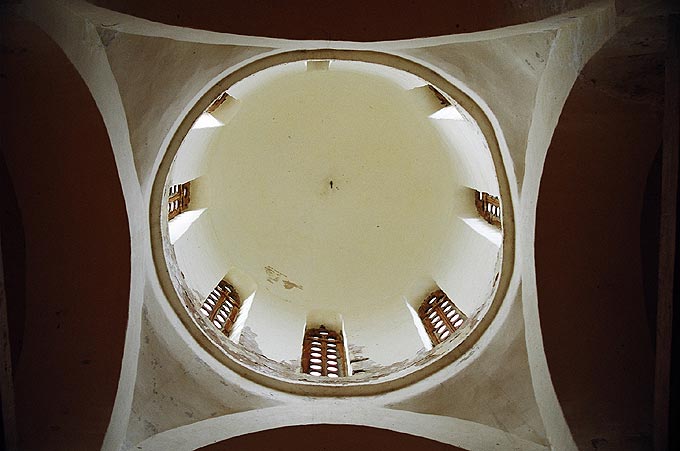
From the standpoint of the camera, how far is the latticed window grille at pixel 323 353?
1025 cm

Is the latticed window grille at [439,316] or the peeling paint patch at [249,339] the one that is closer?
the peeling paint patch at [249,339]

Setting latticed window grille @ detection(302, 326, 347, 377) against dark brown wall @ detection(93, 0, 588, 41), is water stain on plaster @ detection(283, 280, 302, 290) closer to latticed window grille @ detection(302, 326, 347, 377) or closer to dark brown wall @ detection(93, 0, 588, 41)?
latticed window grille @ detection(302, 326, 347, 377)

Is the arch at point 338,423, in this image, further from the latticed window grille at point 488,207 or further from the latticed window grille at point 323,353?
the latticed window grille at point 488,207

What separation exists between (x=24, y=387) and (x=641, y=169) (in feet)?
18.6

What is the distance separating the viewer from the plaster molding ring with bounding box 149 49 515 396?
7070 millimetres

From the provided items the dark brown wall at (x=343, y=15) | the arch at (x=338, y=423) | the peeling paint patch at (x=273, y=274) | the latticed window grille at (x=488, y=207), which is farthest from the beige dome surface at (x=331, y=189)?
the dark brown wall at (x=343, y=15)

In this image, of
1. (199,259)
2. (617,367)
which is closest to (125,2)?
(617,367)

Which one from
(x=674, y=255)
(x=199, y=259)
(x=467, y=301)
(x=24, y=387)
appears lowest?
(x=24, y=387)

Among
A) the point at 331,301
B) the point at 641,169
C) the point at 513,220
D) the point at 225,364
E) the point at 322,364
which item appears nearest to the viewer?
the point at 641,169

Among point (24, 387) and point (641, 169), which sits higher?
point (641, 169)

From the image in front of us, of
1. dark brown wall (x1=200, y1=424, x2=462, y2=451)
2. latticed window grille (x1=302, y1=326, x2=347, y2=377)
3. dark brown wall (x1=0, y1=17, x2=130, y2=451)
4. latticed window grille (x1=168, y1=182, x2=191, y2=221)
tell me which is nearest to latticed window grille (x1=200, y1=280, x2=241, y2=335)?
latticed window grille (x1=302, y1=326, x2=347, y2=377)

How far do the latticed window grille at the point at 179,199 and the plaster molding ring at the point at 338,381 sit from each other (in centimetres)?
305

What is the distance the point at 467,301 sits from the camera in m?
11.0

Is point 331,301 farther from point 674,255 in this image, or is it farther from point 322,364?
point 674,255
